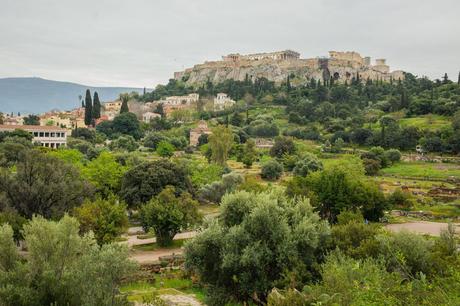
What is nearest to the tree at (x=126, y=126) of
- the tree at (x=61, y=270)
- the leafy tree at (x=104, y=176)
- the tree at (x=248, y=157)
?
the tree at (x=248, y=157)

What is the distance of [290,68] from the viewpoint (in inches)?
6309

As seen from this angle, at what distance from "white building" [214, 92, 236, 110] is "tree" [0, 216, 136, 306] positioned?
10553 centimetres

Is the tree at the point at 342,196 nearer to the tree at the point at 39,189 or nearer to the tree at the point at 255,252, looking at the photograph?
the tree at the point at 255,252

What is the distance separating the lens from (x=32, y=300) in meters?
13.7

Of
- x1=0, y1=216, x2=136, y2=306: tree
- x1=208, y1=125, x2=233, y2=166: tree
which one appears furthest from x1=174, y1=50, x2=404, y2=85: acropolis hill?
x1=0, y1=216, x2=136, y2=306: tree

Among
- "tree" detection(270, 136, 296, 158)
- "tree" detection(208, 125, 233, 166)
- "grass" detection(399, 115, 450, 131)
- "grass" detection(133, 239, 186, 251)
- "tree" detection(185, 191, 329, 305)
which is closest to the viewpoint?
"tree" detection(185, 191, 329, 305)

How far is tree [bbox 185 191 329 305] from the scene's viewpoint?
17.9 m

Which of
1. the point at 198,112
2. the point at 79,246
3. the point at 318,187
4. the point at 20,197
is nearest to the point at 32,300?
the point at 79,246

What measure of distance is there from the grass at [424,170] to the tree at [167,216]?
37530 mm

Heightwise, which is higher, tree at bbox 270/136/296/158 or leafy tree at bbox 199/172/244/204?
tree at bbox 270/136/296/158

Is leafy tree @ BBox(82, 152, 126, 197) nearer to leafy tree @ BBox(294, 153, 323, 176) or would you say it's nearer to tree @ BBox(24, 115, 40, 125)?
leafy tree @ BBox(294, 153, 323, 176)

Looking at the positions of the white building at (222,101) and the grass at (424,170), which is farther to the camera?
the white building at (222,101)

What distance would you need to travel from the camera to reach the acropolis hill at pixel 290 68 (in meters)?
156

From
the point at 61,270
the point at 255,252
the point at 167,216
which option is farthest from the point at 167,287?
the point at 61,270
